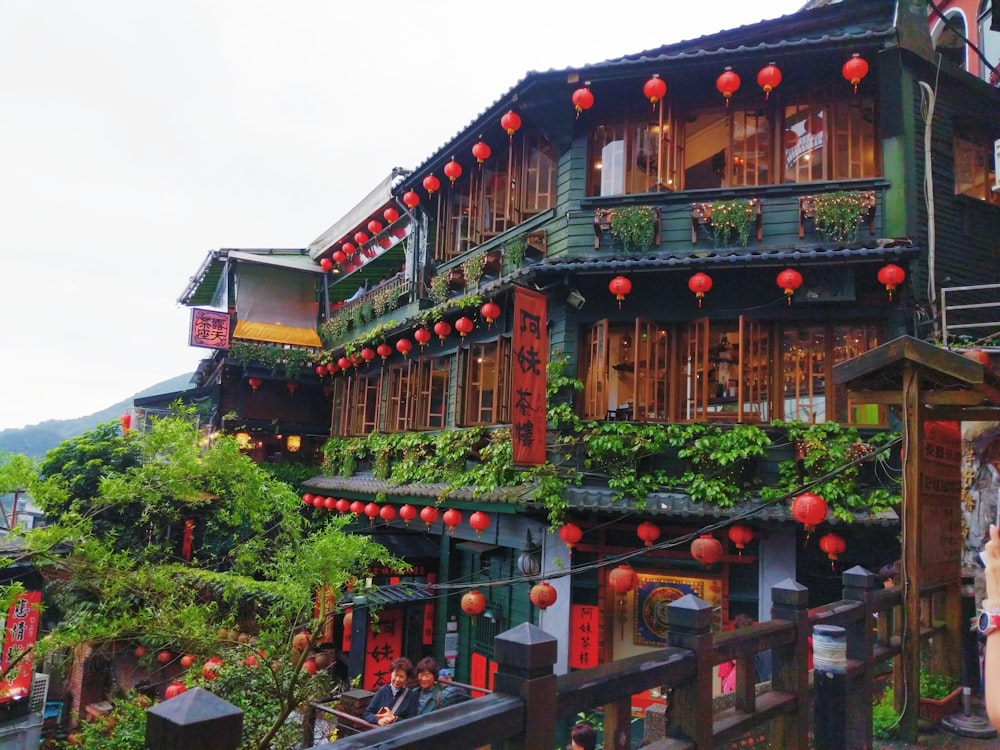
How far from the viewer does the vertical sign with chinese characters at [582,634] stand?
41.9 feet

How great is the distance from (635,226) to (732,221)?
1.67 m

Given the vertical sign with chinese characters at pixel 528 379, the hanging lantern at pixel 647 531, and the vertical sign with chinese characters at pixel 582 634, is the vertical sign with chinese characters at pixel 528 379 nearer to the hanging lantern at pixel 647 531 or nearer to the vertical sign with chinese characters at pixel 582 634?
the hanging lantern at pixel 647 531

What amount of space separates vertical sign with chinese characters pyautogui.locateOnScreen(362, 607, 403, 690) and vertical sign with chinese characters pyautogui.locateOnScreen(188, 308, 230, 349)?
41.3ft

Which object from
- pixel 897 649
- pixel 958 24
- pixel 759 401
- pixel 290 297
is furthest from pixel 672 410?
pixel 290 297

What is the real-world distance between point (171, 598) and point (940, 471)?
32.3 ft

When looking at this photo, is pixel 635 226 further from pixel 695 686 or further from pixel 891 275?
pixel 695 686

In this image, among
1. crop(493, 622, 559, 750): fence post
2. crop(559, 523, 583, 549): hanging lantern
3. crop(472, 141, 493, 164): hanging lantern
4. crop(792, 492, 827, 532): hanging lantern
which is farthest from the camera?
crop(472, 141, 493, 164): hanging lantern

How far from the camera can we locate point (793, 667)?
5281 millimetres

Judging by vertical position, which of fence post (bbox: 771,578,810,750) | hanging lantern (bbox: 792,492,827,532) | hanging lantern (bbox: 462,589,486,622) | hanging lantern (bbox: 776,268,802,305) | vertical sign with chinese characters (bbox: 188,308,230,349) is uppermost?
vertical sign with chinese characters (bbox: 188,308,230,349)

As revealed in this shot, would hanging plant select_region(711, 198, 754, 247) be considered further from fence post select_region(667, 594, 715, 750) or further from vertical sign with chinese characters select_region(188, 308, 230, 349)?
vertical sign with chinese characters select_region(188, 308, 230, 349)

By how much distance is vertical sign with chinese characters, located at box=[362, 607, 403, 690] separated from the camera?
565 inches

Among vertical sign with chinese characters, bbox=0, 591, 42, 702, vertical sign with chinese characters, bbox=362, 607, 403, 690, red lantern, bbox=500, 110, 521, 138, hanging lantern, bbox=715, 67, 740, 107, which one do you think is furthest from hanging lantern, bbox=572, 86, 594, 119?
vertical sign with chinese characters, bbox=0, 591, 42, 702

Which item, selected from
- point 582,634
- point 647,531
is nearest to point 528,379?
point 647,531

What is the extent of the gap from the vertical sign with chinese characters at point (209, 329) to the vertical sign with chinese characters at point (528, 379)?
1527cm
